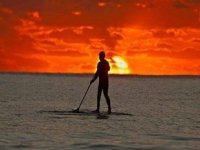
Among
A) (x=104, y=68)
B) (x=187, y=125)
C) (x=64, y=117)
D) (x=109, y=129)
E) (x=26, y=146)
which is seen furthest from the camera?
(x=104, y=68)

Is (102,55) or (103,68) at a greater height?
(102,55)

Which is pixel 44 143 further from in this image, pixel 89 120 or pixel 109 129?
pixel 89 120

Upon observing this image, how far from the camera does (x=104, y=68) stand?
25922 millimetres

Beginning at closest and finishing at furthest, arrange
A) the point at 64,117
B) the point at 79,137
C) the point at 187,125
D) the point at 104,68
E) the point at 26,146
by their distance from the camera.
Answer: the point at 26,146 → the point at 79,137 → the point at 187,125 → the point at 64,117 → the point at 104,68

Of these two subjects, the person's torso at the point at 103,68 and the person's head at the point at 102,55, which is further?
the person's torso at the point at 103,68

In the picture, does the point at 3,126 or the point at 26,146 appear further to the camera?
the point at 3,126

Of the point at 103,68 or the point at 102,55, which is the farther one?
the point at 103,68

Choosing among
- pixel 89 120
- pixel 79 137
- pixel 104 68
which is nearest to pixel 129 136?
pixel 79 137

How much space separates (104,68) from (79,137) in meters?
8.45

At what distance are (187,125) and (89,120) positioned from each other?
3.61 meters

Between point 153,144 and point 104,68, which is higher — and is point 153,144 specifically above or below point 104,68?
below

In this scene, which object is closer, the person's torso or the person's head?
the person's head

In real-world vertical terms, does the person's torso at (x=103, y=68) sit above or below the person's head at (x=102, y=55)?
below

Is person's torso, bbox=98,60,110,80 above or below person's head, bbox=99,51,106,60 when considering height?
below
